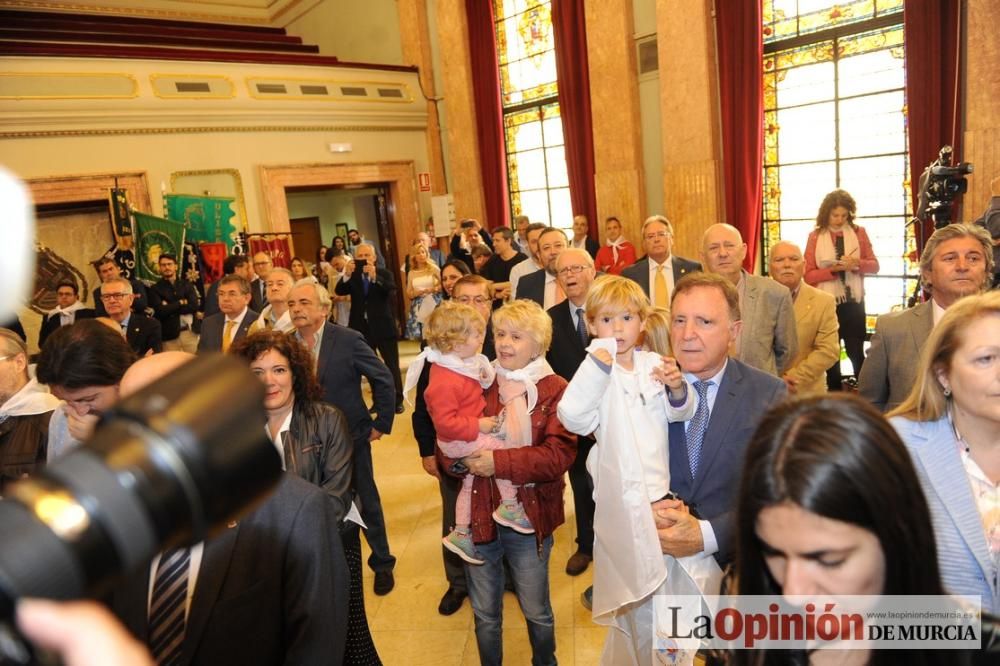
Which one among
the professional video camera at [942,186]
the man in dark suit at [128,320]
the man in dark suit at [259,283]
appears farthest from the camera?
the man in dark suit at [259,283]

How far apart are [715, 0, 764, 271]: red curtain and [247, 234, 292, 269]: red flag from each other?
5.81m

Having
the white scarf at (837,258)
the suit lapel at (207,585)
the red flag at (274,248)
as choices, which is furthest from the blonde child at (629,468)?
the red flag at (274,248)

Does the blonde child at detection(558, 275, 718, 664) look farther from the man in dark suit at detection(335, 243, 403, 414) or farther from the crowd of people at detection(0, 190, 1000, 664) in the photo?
the man in dark suit at detection(335, 243, 403, 414)

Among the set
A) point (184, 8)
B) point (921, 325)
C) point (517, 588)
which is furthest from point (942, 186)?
point (184, 8)

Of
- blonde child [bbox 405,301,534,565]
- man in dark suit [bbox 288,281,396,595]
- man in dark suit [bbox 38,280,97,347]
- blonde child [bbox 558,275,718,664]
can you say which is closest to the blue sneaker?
blonde child [bbox 405,301,534,565]

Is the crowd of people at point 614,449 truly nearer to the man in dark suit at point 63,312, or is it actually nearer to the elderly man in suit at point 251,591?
the elderly man in suit at point 251,591

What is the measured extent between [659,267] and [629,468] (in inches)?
107

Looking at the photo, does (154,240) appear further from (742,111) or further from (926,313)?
(926,313)

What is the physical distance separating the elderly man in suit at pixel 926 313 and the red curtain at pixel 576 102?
5924mm

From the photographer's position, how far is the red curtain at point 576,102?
8.08 meters

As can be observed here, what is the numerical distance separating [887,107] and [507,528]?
5.59m

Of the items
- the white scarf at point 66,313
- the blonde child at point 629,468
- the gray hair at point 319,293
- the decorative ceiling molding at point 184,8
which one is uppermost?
the decorative ceiling molding at point 184,8

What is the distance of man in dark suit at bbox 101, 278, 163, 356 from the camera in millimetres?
4711

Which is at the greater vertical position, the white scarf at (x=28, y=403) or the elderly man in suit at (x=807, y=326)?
the white scarf at (x=28, y=403)
